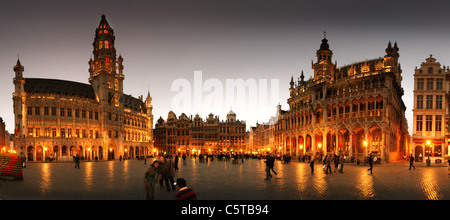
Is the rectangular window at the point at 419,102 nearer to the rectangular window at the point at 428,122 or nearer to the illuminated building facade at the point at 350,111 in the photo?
the rectangular window at the point at 428,122

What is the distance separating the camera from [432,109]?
48.7 m

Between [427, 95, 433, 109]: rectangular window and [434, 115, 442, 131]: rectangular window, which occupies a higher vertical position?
[427, 95, 433, 109]: rectangular window

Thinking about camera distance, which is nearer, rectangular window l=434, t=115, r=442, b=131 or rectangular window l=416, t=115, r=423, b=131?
rectangular window l=434, t=115, r=442, b=131

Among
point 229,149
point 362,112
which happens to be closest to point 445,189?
point 362,112

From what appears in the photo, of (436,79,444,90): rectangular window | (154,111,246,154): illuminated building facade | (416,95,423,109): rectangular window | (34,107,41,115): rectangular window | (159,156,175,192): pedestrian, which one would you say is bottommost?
(154,111,246,154): illuminated building facade

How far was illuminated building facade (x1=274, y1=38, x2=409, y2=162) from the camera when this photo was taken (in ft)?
148

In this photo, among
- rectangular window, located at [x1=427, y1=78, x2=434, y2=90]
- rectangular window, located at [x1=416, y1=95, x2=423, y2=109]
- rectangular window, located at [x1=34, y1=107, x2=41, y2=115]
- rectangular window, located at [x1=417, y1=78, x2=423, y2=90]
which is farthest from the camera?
rectangular window, located at [x1=34, y1=107, x2=41, y2=115]

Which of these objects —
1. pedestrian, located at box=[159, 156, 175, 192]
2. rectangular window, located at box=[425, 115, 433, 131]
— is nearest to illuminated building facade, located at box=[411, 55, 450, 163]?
rectangular window, located at box=[425, 115, 433, 131]

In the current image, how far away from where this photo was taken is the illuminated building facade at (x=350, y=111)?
45156mm

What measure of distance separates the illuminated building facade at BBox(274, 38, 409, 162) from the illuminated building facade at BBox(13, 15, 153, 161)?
45.7 meters

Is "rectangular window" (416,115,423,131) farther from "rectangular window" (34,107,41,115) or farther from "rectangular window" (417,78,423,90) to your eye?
"rectangular window" (34,107,41,115)

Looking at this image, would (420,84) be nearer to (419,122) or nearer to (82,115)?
(419,122)

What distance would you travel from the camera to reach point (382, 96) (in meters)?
44.1
